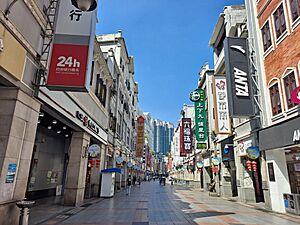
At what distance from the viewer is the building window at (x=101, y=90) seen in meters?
18.4

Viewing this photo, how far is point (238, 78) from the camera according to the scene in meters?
15.0

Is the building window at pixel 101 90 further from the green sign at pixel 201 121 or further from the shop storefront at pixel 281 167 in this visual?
the shop storefront at pixel 281 167

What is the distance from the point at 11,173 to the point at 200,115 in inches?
871

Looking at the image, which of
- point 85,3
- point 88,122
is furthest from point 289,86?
point 88,122

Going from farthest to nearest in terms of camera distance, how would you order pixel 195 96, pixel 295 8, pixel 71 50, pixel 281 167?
pixel 195 96, pixel 281 167, pixel 295 8, pixel 71 50

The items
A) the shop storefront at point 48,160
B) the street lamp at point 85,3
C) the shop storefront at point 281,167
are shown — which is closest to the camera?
the street lamp at point 85,3

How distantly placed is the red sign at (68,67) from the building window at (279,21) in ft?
35.5

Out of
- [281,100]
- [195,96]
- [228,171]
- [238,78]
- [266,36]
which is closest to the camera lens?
[281,100]

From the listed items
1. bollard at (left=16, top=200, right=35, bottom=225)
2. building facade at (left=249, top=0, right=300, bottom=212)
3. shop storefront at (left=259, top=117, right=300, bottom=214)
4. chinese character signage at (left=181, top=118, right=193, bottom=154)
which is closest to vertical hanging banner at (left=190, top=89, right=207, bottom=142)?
chinese character signage at (left=181, top=118, right=193, bottom=154)

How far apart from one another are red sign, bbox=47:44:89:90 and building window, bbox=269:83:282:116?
422 inches

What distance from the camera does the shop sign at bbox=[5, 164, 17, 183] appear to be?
7.20m

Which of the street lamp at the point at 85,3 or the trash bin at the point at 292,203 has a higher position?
the street lamp at the point at 85,3

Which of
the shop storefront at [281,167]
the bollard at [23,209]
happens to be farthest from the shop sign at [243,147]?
the bollard at [23,209]

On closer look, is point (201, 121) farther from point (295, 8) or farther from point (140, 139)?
point (140, 139)
